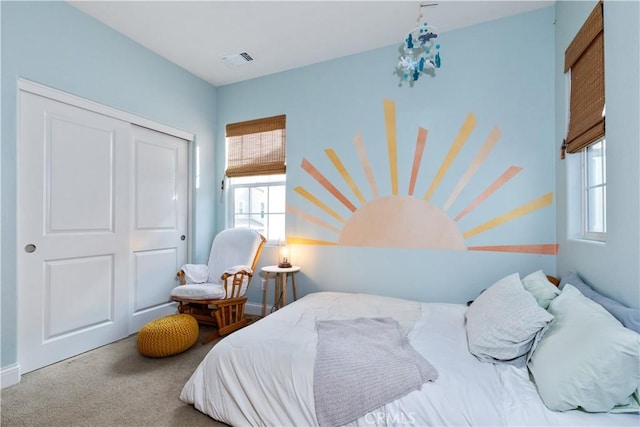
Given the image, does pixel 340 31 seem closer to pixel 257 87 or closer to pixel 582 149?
pixel 257 87

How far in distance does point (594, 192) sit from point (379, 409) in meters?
2.06

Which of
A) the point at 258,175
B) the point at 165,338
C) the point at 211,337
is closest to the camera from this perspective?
the point at 165,338

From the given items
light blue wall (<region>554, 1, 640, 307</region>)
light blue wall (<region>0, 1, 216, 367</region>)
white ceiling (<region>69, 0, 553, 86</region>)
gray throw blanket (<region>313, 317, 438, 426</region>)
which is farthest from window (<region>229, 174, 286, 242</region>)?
light blue wall (<region>554, 1, 640, 307</region>)

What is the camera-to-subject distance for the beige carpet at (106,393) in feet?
5.45

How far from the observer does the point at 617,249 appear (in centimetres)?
149

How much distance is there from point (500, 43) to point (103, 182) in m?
3.76

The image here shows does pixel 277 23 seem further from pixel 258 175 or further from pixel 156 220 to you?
pixel 156 220

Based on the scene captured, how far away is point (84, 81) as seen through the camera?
2.50 meters

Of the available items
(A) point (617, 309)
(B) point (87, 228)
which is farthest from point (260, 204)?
(A) point (617, 309)

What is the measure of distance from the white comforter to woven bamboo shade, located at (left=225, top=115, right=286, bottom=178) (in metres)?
1.99

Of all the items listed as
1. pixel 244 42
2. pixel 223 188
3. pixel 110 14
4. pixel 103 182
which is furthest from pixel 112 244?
pixel 244 42

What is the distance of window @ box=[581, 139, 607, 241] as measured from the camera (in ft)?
6.19

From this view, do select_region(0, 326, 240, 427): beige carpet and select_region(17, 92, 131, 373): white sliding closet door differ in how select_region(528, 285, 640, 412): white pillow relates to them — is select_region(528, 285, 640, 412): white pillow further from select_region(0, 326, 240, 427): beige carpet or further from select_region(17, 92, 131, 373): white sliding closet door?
select_region(17, 92, 131, 373): white sliding closet door

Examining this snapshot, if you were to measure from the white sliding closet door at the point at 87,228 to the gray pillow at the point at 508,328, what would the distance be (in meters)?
3.01
